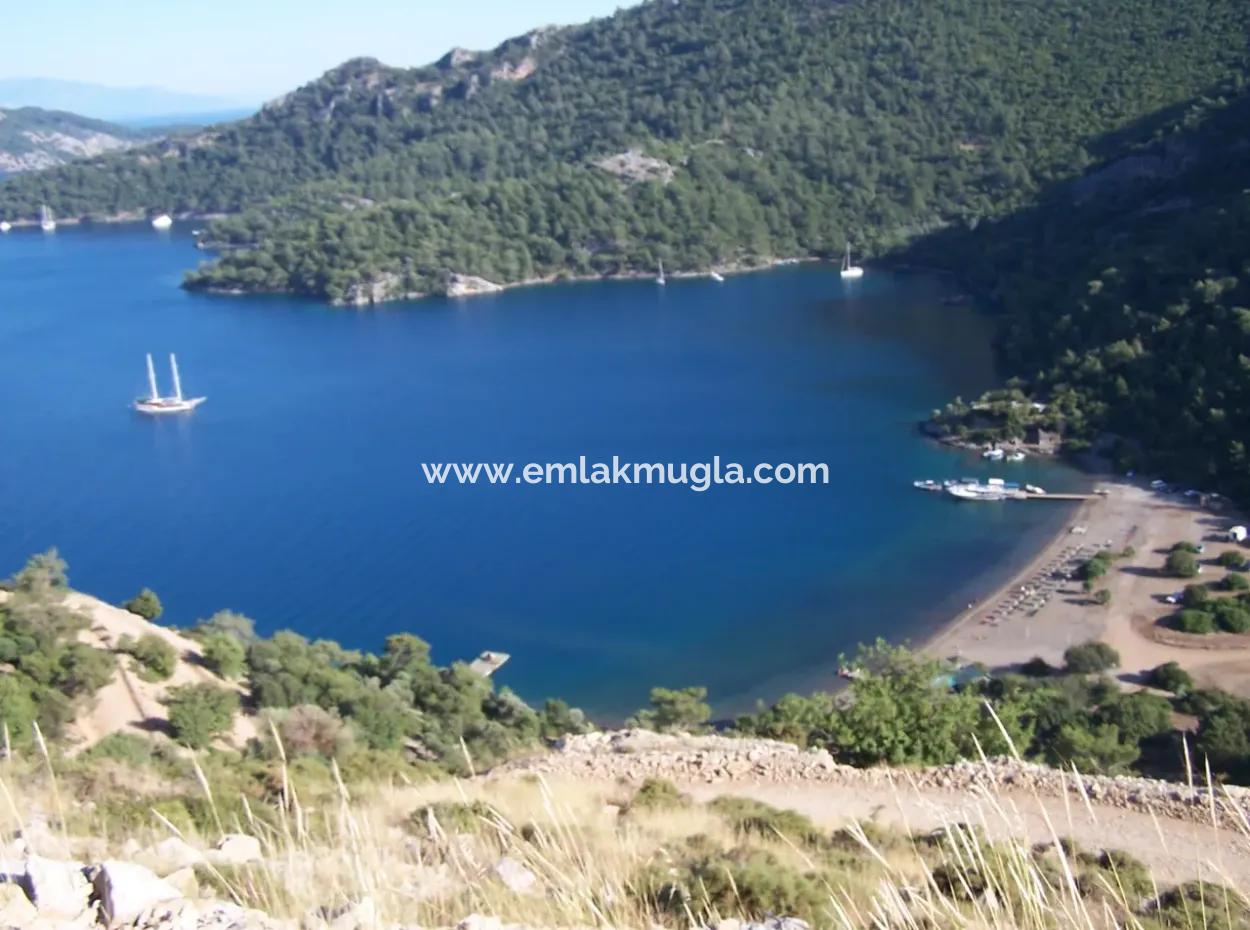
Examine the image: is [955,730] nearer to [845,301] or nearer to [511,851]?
[511,851]

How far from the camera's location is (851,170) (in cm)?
5122

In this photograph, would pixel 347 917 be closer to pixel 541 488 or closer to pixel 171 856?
pixel 171 856

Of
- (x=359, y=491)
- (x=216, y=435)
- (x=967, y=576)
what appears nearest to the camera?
(x=967, y=576)

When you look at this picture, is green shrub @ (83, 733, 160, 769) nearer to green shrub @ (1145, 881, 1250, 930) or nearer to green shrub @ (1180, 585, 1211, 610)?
green shrub @ (1145, 881, 1250, 930)

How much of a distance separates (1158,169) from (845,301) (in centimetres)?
1026

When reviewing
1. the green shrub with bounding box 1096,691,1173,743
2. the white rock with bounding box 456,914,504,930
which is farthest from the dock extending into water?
the white rock with bounding box 456,914,504,930

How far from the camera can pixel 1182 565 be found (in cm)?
1686

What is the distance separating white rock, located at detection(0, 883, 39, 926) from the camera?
7.47 feet

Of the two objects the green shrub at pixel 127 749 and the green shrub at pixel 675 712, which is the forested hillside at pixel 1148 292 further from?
the green shrub at pixel 127 749

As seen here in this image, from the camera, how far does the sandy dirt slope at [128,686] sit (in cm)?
963

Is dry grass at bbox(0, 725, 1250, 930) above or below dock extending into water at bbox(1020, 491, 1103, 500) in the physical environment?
above

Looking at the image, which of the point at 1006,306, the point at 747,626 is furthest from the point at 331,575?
the point at 1006,306

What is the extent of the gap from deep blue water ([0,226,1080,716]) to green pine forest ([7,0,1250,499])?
314 cm

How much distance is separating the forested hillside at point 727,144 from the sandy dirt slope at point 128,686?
33.7 m
